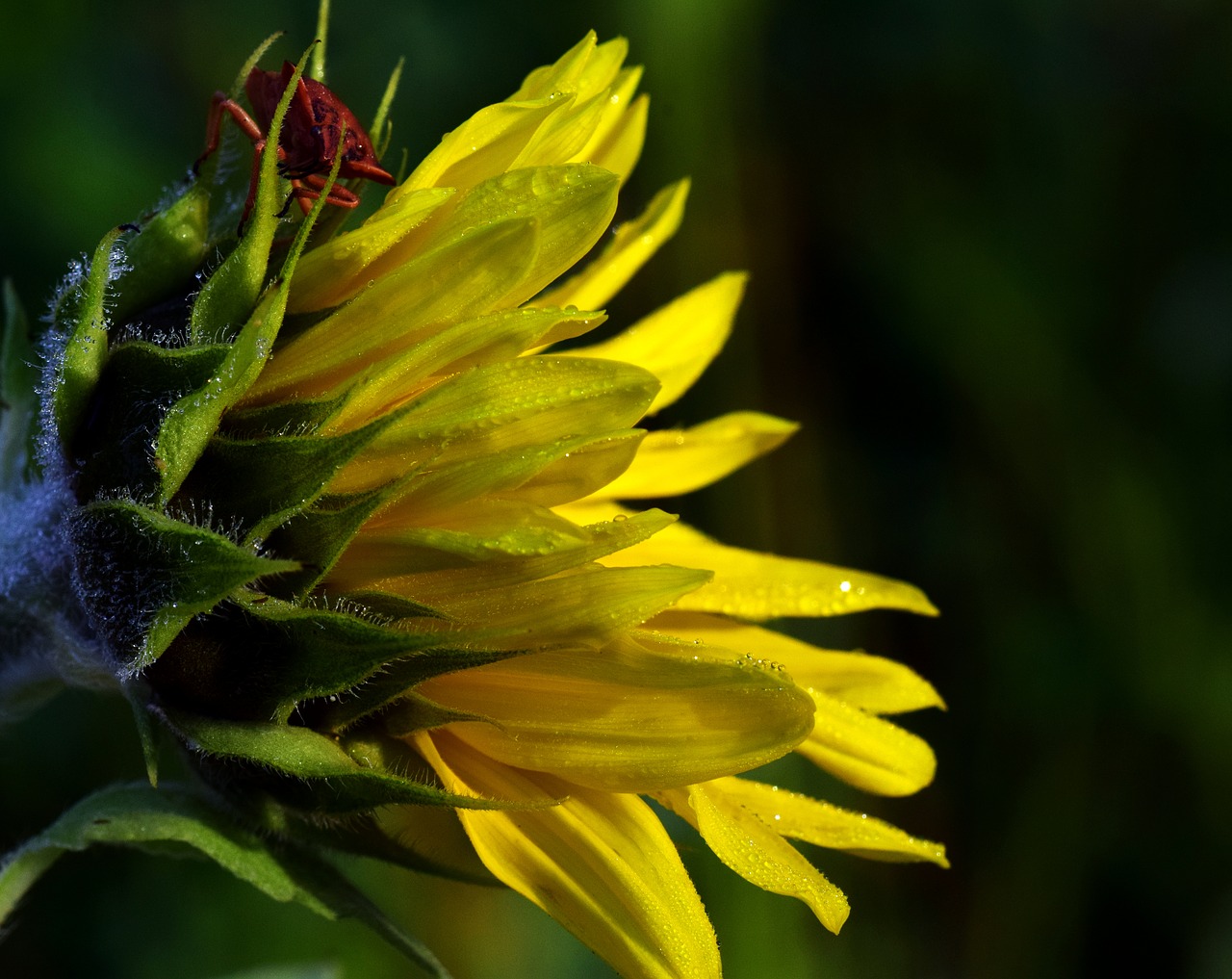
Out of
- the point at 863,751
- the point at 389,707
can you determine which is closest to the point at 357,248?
the point at 389,707

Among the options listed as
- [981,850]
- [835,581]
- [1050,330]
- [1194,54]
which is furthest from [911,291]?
[835,581]

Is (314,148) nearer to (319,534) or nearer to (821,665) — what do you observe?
(319,534)

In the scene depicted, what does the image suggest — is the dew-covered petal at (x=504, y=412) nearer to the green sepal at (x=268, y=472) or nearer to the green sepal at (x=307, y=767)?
the green sepal at (x=268, y=472)

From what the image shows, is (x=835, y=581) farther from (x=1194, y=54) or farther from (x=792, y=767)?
(x=1194, y=54)

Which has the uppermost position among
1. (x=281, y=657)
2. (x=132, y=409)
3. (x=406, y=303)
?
(x=406, y=303)

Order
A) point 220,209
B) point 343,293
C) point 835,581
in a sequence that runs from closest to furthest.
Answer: point 343,293 → point 220,209 → point 835,581

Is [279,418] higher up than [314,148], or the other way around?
[314,148]
